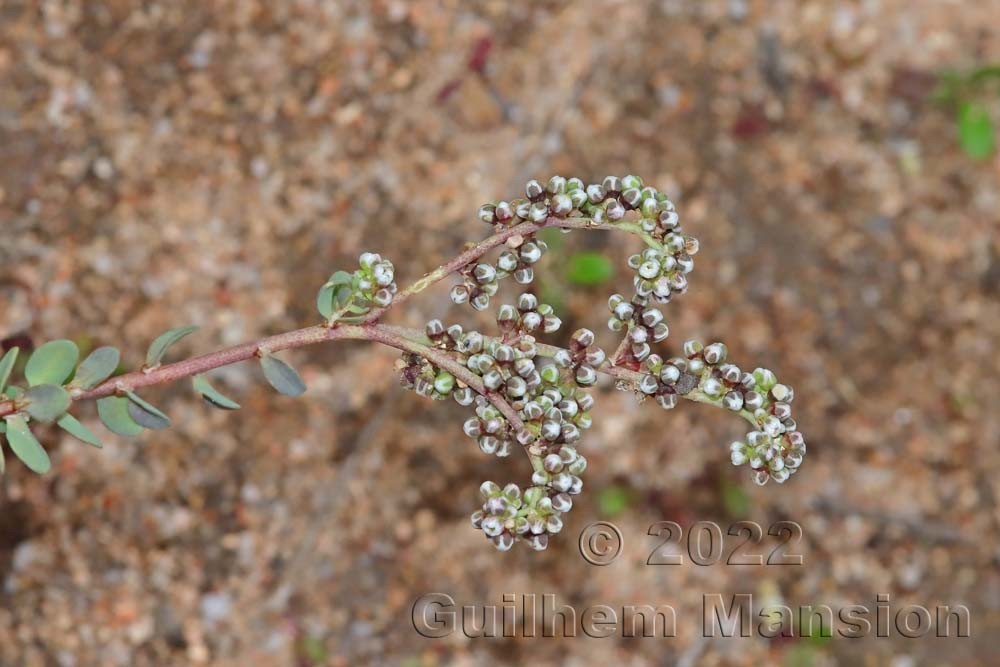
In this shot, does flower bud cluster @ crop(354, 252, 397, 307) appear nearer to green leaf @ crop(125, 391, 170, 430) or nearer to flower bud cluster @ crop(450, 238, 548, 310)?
flower bud cluster @ crop(450, 238, 548, 310)

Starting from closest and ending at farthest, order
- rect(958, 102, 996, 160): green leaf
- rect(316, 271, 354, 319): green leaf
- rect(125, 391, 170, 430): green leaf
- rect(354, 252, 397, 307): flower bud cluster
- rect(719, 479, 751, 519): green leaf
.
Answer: rect(354, 252, 397, 307): flower bud cluster → rect(316, 271, 354, 319): green leaf → rect(125, 391, 170, 430): green leaf → rect(719, 479, 751, 519): green leaf → rect(958, 102, 996, 160): green leaf

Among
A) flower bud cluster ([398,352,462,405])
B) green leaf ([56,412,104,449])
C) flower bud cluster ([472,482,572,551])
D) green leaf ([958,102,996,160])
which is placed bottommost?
flower bud cluster ([472,482,572,551])

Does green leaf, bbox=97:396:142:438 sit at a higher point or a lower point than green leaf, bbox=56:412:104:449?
higher

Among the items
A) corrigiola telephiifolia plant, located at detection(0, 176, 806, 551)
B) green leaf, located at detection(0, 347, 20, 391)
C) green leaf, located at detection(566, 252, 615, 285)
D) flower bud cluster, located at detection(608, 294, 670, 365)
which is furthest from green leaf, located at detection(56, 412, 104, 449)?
green leaf, located at detection(566, 252, 615, 285)
